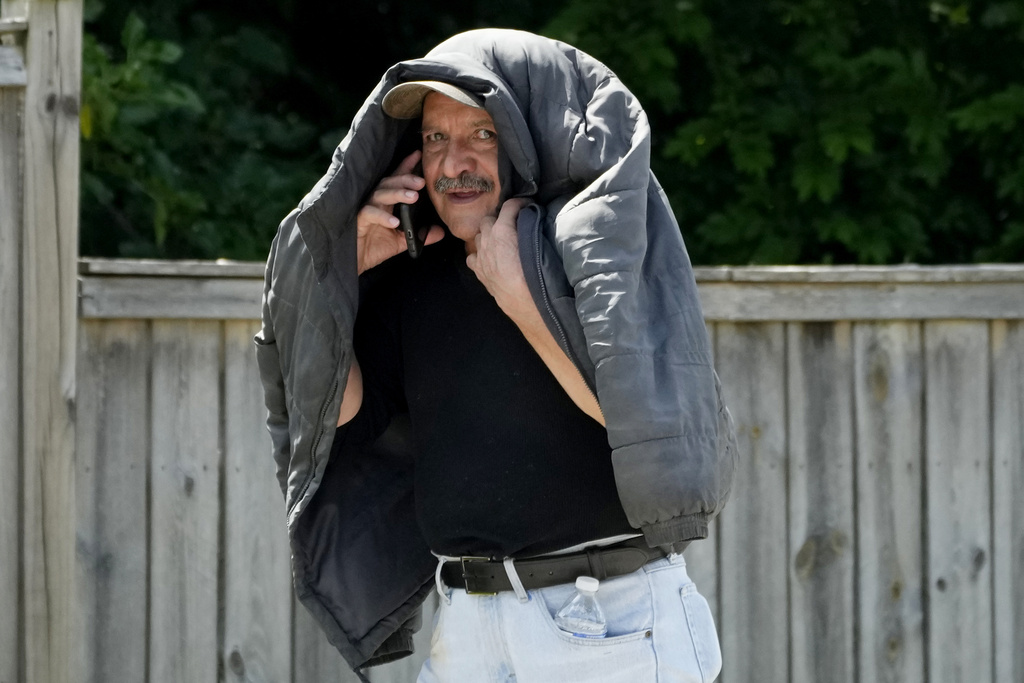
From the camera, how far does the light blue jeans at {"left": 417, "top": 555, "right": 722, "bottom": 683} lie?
2309 mm

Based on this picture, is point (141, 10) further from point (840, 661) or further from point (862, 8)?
point (840, 661)

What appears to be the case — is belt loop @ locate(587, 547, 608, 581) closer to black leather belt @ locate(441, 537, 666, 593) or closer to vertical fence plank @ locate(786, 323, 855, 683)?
black leather belt @ locate(441, 537, 666, 593)

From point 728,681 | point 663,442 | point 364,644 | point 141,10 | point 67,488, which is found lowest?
point 728,681

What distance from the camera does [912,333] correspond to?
145 inches

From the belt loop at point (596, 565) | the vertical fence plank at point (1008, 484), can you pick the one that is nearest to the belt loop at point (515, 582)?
the belt loop at point (596, 565)

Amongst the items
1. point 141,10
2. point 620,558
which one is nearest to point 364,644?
point 620,558

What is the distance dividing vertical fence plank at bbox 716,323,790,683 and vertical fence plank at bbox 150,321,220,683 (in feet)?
4.73

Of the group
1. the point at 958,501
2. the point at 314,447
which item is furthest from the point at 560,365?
the point at 958,501

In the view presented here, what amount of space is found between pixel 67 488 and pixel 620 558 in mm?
1499

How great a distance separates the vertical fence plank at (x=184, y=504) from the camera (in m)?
3.38

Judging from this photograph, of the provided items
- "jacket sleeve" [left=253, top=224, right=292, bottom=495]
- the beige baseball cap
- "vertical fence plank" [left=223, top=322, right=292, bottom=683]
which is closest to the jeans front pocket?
"jacket sleeve" [left=253, top=224, right=292, bottom=495]

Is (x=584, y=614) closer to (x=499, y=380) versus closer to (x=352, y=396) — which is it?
(x=499, y=380)

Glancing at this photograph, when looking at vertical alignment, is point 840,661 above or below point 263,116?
below

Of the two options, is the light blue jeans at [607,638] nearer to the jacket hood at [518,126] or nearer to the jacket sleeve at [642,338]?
Result: the jacket sleeve at [642,338]
